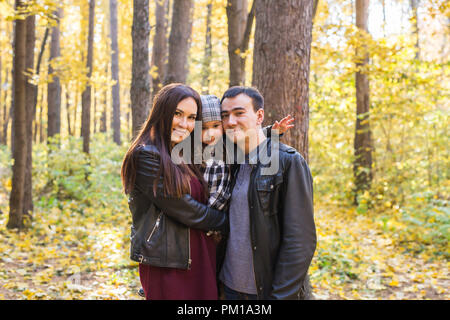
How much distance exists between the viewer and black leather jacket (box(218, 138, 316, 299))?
7.58 feet

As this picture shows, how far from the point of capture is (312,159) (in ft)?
42.5

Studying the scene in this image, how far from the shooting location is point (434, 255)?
22.8ft

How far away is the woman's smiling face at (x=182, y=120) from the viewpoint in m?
2.65

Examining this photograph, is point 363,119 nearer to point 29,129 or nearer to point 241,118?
point 29,129

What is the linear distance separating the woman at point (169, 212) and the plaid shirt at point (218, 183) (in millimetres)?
55

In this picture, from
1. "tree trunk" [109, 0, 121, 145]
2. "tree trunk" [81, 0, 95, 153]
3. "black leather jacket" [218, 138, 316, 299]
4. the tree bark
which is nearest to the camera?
"black leather jacket" [218, 138, 316, 299]

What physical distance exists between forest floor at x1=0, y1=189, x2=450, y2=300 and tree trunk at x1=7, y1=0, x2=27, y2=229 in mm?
450

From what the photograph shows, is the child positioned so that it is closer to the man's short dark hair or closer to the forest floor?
the man's short dark hair

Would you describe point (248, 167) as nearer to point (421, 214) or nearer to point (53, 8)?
point (53, 8)

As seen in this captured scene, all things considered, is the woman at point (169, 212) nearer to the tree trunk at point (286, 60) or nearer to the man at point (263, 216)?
the man at point (263, 216)

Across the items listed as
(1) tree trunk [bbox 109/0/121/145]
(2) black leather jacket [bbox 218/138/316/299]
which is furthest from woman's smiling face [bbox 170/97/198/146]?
(1) tree trunk [bbox 109/0/121/145]

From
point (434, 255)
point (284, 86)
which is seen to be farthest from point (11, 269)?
point (434, 255)

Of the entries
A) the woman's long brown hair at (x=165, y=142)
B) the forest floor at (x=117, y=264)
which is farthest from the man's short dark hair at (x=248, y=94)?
the forest floor at (x=117, y=264)

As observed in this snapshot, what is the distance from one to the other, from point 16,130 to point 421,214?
8187 millimetres
